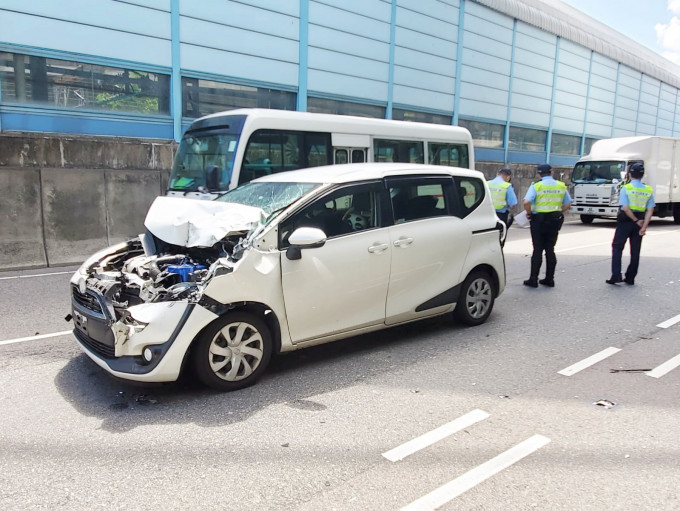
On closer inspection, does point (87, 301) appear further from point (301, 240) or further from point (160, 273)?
point (301, 240)

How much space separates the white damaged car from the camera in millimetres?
3738

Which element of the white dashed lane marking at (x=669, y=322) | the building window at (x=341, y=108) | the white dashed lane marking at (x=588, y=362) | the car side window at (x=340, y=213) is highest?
the building window at (x=341, y=108)

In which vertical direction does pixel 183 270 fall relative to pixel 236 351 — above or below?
above

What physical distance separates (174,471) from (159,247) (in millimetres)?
2313

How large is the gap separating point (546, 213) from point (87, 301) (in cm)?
633

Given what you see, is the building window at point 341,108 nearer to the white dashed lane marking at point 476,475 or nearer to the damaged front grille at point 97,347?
the damaged front grille at point 97,347

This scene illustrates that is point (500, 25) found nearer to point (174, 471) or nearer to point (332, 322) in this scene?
point (332, 322)

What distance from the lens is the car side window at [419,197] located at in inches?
194

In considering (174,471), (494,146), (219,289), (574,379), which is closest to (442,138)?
(574,379)

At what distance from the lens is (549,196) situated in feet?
25.3

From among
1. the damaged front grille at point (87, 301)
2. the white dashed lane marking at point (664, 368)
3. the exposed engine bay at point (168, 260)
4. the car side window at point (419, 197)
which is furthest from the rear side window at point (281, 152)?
the white dashed lane marking at point (664, 368)

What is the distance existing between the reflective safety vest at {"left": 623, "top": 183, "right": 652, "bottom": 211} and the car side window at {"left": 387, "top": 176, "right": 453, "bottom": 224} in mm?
4104

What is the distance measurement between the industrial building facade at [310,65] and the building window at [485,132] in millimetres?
81

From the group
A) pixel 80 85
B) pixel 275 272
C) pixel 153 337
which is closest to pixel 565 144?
pixel 80 85
